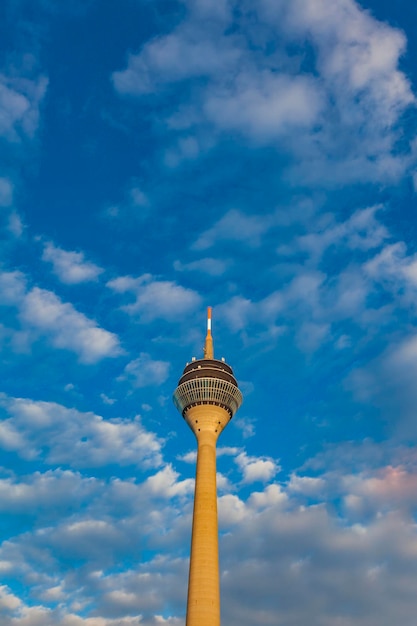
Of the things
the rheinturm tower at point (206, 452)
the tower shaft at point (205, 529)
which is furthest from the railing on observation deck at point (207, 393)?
the tower shaft at point (205, 529)

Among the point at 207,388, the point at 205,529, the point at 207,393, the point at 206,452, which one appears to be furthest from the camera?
the point at 207,388

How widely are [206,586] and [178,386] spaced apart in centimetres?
4690

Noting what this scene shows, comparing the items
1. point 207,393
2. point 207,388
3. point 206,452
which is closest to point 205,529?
point 206,452

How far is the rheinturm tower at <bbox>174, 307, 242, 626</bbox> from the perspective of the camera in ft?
357

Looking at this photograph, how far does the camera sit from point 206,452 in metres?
126

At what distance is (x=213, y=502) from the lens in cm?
11969

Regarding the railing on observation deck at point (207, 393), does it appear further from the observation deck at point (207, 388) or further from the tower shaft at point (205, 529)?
the tower shaft at point (205, 529)

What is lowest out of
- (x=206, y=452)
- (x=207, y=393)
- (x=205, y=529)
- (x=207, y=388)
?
(x=205, y=529)

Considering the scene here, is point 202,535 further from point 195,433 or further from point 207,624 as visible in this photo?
point 195,433

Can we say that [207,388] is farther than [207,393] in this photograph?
Yes

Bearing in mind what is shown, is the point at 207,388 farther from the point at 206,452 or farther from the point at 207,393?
the point at 206,452

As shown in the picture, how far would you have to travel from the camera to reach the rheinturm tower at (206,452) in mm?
108875

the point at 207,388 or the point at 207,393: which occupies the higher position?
the point at 207,388

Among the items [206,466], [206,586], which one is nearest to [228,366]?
[206,466]
